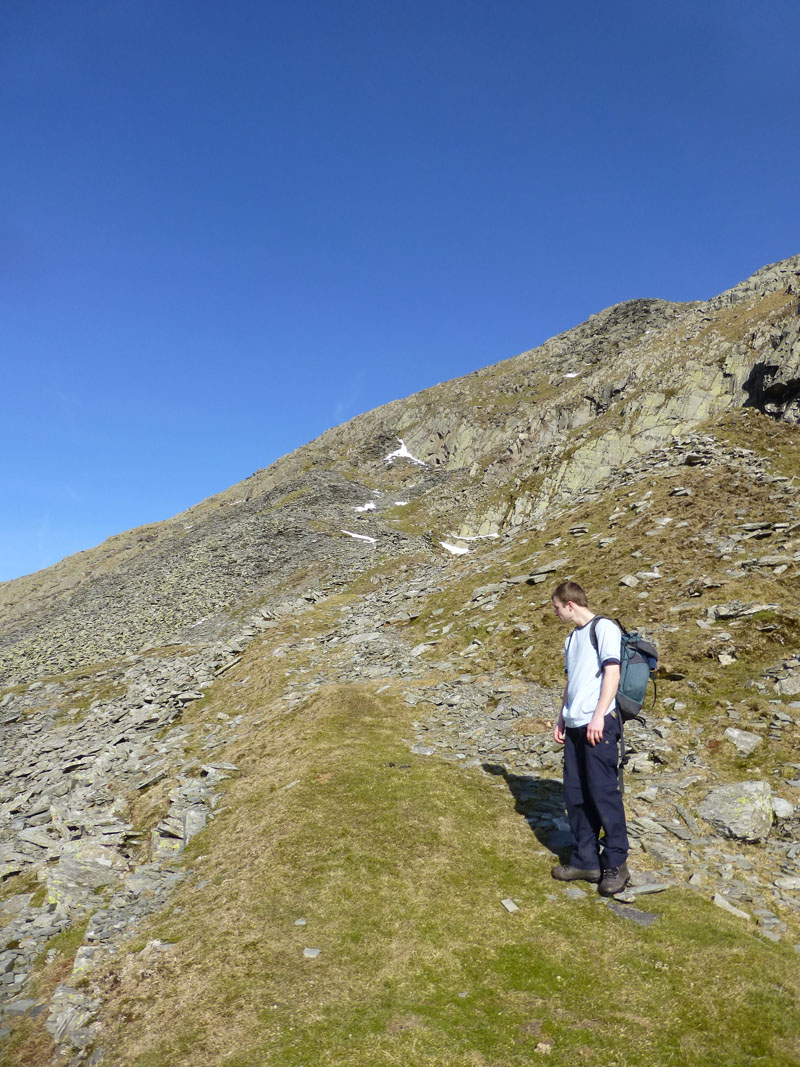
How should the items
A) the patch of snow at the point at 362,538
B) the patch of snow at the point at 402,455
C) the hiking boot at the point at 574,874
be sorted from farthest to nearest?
the patch of snow at the point at 402,455 < the patch of snow at the point at 362,538 < the hiking boot at the point at 574,874

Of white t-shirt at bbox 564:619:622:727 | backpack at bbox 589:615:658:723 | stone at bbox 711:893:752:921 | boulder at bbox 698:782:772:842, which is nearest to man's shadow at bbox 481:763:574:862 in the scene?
stone at bbox 711:893:752:921

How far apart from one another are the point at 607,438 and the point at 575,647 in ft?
197

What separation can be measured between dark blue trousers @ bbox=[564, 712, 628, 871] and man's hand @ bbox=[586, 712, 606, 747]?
0.35 meters

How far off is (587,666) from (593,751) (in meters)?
1.30

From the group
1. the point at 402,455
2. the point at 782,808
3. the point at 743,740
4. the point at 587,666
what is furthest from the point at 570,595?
the point at 402,455

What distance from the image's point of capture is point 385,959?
298 inches

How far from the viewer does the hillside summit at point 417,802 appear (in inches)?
267

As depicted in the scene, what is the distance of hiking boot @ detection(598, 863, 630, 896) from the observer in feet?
28.1

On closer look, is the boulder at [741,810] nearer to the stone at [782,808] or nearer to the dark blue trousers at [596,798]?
the stone at [782,808]

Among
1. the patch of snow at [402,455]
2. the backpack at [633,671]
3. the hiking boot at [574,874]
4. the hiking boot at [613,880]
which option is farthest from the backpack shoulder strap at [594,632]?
the patch of snow at [402,455]

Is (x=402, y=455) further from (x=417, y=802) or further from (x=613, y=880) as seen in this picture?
(x=613, y=880)

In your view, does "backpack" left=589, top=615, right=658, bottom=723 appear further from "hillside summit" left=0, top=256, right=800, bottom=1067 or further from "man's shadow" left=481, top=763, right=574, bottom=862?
"man's shadow" left=481, top=763, right=574, bottom=862

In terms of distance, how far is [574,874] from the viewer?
908cm

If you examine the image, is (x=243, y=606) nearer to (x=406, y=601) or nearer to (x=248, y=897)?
(x=406, y=601)
